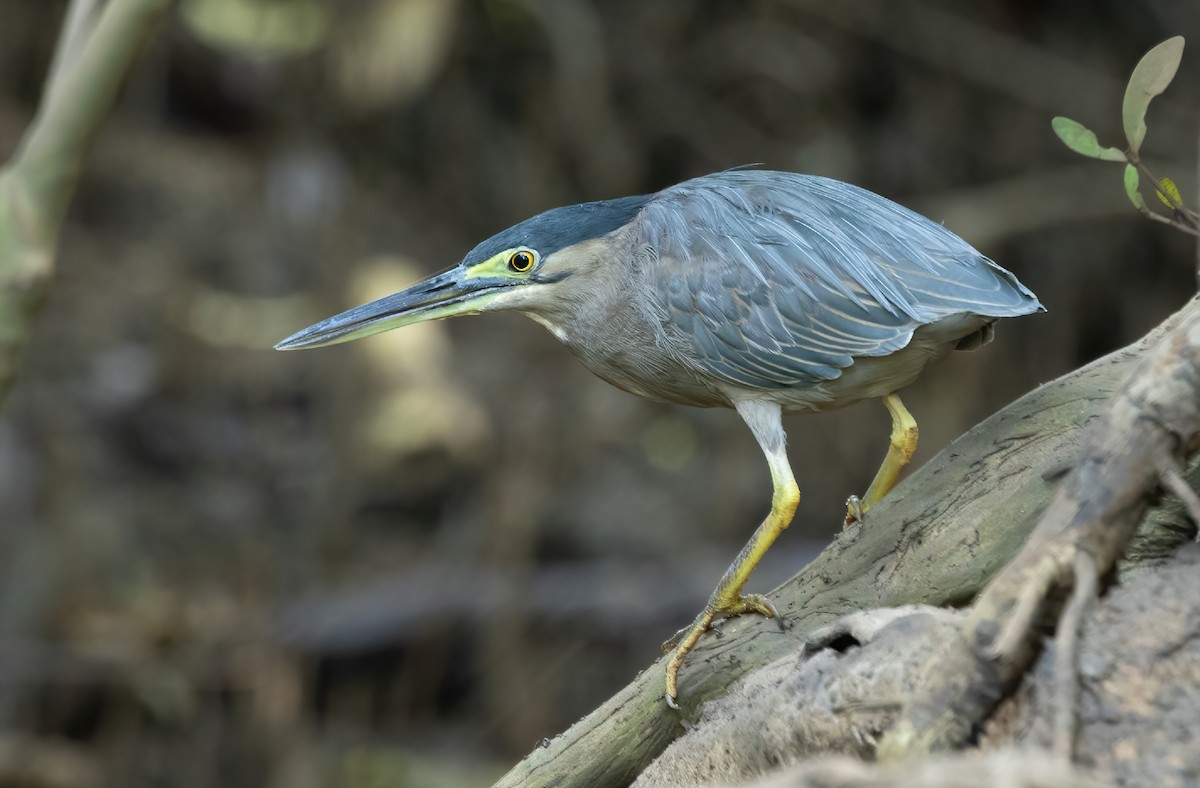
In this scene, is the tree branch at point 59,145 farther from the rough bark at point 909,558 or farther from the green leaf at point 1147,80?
the green leaf at point 1147,80

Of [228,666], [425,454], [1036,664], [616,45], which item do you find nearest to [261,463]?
[425,454]

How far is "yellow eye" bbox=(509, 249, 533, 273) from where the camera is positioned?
109 inches

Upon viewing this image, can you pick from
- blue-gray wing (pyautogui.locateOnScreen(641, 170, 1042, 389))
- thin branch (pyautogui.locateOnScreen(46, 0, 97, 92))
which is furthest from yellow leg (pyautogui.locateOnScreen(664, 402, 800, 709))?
thin branch (pyautogui.locateOnScreen(46, 0, 97, 92))

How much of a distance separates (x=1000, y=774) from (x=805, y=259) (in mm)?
1482

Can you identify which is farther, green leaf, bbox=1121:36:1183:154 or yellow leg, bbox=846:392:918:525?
yellow leg, bbox=846:392:918:525

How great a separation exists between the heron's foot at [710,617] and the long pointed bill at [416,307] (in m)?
0.81

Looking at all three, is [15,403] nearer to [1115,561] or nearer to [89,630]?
[89,630]

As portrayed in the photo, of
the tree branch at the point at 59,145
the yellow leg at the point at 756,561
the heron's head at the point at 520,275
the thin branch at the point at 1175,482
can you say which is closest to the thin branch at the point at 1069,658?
the thin branch at the point at 1175,482

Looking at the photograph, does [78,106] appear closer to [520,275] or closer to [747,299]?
[520,275]

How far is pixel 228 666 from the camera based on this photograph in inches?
251

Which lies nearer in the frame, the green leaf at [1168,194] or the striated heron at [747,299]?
the green leaf at [1168,194]

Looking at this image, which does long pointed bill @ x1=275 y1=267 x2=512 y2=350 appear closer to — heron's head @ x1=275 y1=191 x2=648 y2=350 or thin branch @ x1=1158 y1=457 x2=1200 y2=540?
heron's head @ x1=275 y1=191 x2=648 y2=350

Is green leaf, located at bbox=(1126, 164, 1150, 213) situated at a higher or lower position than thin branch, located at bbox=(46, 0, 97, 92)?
higher

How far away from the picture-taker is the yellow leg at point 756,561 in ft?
8.03
